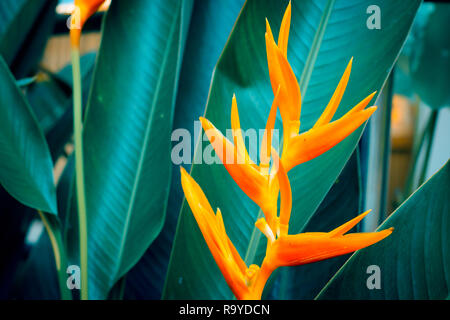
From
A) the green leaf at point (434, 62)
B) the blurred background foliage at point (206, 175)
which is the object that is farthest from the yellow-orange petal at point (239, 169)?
the green leaf at point (434, 62)

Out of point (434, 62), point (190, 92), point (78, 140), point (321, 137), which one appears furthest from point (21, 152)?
point (434, 62)

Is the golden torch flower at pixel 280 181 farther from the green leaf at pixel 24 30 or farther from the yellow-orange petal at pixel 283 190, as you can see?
the green leaf at pixel 24 30

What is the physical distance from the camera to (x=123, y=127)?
1.47 feet

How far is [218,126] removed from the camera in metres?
0.37

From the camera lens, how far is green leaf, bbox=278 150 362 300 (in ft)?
1.44

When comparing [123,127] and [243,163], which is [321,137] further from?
[123,127]

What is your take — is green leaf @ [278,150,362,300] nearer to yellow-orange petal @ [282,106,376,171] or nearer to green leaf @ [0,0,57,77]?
yellow-orange petal @ [282,106,376,171]

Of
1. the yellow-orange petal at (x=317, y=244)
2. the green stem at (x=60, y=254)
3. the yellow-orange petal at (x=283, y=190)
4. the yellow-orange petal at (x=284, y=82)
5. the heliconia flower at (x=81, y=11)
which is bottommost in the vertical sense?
the green stem at (x=60, y=254)

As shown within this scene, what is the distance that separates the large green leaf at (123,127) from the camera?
1.44ft

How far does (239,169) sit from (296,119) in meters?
0.04

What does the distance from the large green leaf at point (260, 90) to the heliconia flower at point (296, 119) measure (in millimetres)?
159

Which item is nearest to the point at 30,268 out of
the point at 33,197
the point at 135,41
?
the point at 33,197
